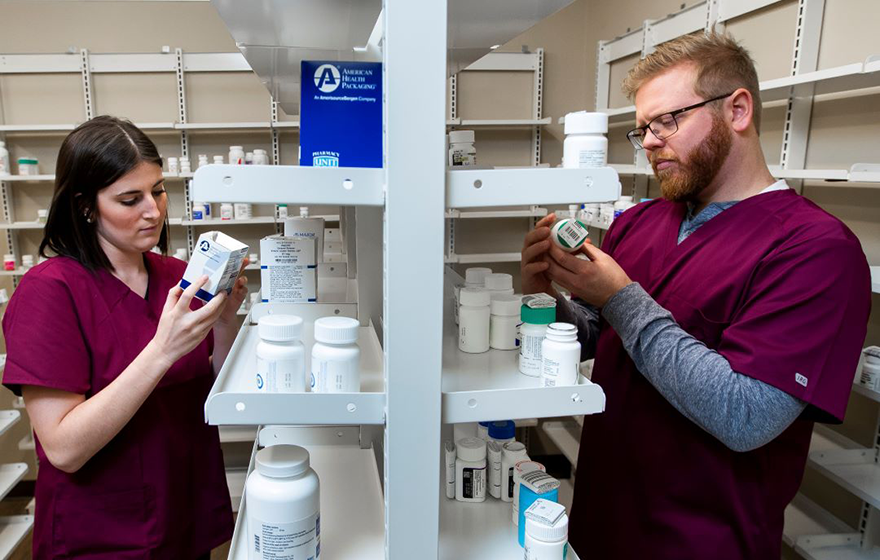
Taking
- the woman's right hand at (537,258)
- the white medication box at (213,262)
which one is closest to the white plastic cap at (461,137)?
the woman's right hand at (537,258)

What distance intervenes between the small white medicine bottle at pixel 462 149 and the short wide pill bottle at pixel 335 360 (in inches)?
17.5

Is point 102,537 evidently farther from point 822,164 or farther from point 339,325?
point 822,164

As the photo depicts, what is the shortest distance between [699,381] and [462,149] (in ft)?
1.91

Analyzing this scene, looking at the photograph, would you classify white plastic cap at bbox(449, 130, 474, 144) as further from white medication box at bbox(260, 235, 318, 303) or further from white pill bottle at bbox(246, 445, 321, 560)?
white pill bottle at bbox(246, 445, 321, 560)

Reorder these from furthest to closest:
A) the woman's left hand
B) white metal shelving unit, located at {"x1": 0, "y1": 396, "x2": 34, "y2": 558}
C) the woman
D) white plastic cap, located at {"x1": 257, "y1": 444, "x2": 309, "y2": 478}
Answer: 1. white metal shelving unit, located at {"x1": 0, "y1": 396, "x2": 34, "y2": 558}
2. the woman's left hand
3. the woman
4. white plastic cap, located at {"x1": 257, "y1": 444, "x2": 309, "y2": 478}

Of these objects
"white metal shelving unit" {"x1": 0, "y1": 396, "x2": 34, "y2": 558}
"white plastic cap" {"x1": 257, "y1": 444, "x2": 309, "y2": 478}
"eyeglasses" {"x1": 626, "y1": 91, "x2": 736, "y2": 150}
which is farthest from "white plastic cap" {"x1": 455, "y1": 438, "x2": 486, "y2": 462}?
"white metal shelving unit" {"x1": 0, "y1": 396, "x2": 34, "y2": 558}

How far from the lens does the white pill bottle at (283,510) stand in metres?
0.76

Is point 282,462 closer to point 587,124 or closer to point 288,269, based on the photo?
point 288,269

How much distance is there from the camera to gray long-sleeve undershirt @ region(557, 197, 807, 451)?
96 cm

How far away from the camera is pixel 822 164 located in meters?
1.84

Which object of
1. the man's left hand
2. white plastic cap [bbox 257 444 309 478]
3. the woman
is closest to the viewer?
white plastic cap [bbox 257 444 309 478]

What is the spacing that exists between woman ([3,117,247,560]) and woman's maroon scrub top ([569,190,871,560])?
89 centimetres

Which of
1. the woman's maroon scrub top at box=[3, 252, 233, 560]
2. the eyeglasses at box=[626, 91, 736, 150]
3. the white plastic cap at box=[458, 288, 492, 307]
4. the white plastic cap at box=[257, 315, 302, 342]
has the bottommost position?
the woman's maroon scrub top at box=[3, 252, 233, 560]

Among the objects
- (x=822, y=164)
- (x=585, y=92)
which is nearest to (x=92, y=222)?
(x=822, y=164)
